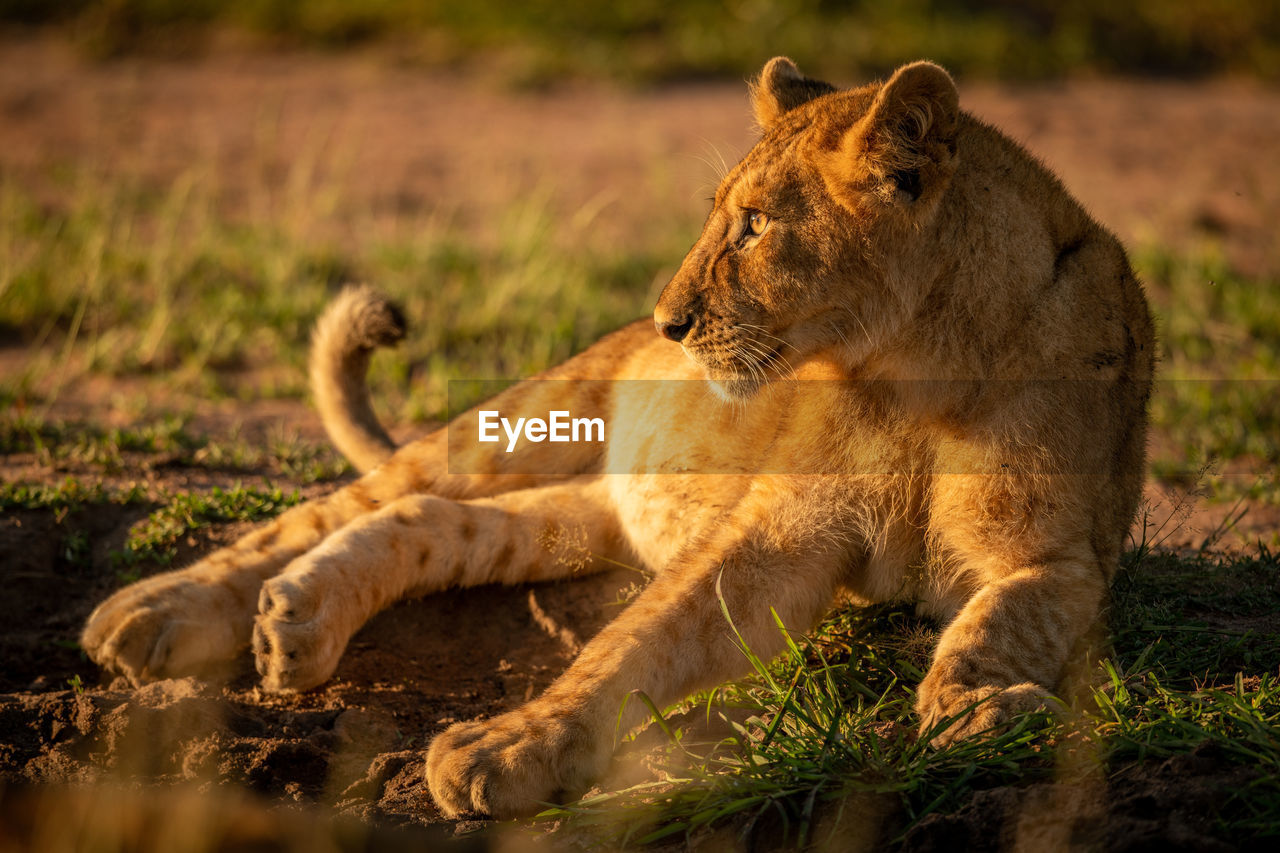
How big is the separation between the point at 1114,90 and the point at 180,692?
1007 centimetres

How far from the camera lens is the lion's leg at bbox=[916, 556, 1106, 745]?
2.36m

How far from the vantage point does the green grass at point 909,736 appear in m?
2.21

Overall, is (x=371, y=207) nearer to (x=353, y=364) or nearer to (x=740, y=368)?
(x=353, y=364)

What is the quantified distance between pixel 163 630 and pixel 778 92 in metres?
2.28

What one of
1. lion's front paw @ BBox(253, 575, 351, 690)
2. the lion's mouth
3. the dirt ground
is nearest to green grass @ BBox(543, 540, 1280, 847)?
the dirt ground

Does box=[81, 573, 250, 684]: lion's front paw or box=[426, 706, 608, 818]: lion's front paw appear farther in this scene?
box=[81, 573, 250, 684]: lion's front paw

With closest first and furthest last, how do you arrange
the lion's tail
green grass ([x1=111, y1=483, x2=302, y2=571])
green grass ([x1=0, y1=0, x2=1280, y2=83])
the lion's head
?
the lion's head → green grass ([x1=111, y1=483, x2=302, y2=571]) → the lion's tail → green grass ([x1=0, y1=0, x2=1280, y2=83])

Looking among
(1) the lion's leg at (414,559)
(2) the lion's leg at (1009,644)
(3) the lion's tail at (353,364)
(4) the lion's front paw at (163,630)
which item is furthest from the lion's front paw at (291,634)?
(2) the lion's leg at (1009,644)

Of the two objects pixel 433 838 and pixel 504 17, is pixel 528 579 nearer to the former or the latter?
pixel 433 838

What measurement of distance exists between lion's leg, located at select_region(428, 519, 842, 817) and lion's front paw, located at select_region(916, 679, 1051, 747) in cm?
50

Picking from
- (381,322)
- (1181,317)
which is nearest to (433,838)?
(381,322)

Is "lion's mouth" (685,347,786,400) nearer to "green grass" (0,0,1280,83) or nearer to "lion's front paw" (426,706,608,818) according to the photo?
"lion's front paw" (426,706,608,818)

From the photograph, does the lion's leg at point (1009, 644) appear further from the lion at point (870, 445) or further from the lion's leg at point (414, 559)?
the lion's leg at point (414, 559)

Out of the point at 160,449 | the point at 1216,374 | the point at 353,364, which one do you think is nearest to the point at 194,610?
the point at 353,364
